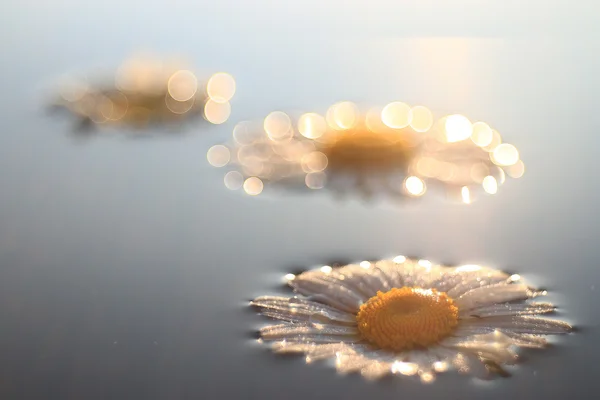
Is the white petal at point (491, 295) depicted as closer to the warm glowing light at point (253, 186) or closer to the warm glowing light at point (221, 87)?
the warm glowing light at point (253, 186)

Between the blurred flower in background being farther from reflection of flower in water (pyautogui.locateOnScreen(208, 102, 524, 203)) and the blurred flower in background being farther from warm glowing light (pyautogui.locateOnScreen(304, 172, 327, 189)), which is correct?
warm glowing light (pyautogui.locateOnScreen(304, 172, 327, 189))

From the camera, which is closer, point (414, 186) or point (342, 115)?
point (414, 186)

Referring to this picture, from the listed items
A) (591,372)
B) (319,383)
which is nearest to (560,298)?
(591,372)

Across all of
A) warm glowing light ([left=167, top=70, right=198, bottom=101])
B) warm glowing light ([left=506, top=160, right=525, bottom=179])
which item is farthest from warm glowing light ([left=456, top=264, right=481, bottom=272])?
warm glowing light ([left=167, top=70, right=198, bottom=101])

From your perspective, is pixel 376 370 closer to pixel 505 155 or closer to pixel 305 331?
pixel 305 331

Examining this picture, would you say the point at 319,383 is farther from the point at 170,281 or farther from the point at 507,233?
the point at 507,233

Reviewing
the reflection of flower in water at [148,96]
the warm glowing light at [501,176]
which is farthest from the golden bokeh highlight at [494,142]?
the reflection of flower in water at [148,96]

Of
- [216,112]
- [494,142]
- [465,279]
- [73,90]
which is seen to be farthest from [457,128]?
[73,90]
